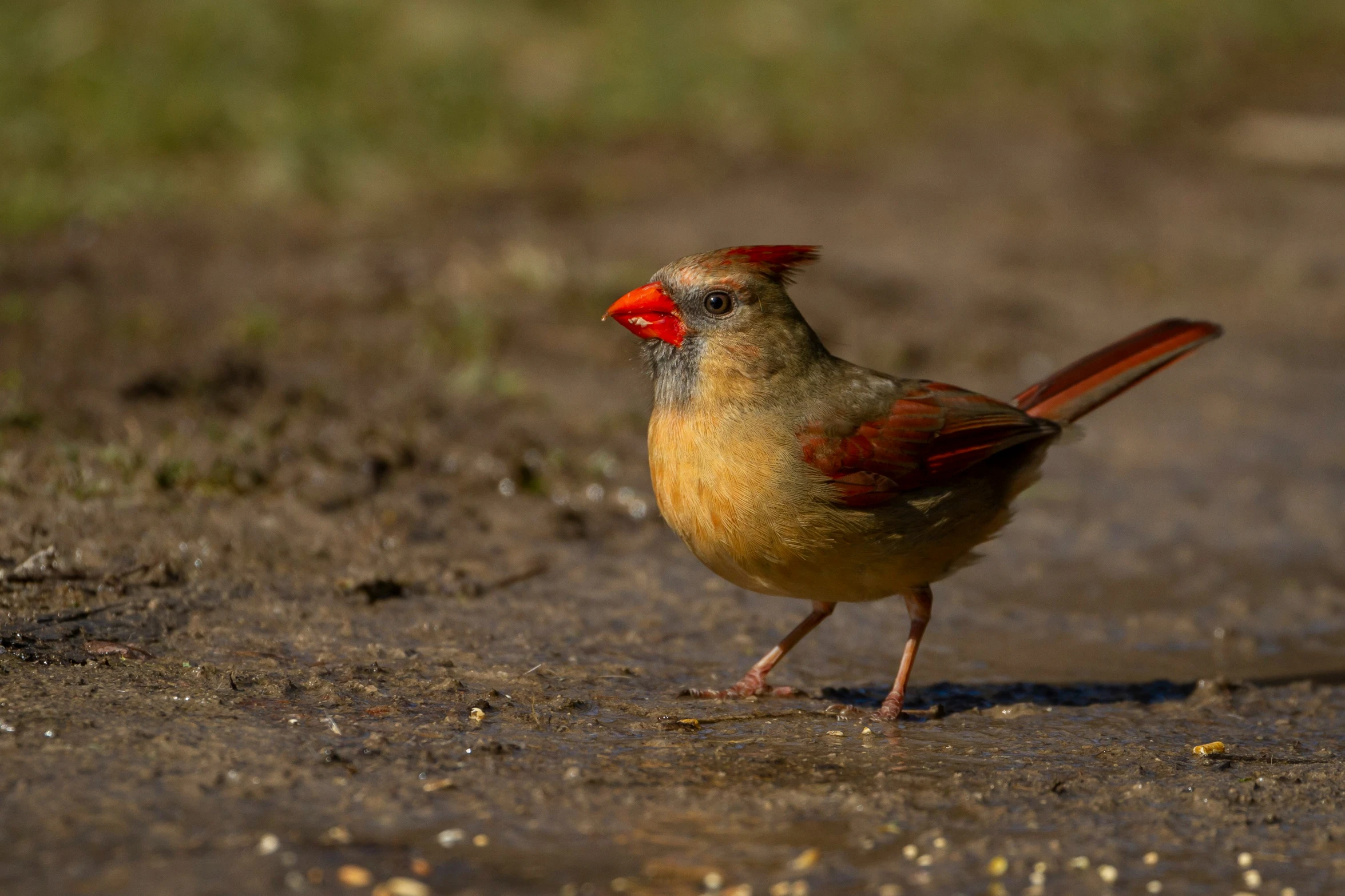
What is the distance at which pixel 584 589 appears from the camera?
16.8 ft

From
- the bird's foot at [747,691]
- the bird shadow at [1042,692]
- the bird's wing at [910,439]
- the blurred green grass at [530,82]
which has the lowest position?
the bird's foot at [747,691]

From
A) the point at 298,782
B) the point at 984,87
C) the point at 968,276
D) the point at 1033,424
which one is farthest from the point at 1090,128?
the point at 298,782

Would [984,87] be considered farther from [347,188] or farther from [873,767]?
[873,767]

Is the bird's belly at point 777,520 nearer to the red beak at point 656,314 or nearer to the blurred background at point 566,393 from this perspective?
the red beak at point 656,314

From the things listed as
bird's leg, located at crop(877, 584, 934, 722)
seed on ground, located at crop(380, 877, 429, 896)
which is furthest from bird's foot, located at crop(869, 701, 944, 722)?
seed on ground, located at crop(380, 877, 429, 896)

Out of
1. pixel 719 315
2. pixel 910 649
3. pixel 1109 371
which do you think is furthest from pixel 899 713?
pixel 1109 371

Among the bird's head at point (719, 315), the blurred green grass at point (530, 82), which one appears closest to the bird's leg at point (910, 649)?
the bird's head at point (719, 315)

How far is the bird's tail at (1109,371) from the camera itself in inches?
199

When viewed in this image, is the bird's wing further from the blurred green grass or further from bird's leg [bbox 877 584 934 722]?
the blurred green grass

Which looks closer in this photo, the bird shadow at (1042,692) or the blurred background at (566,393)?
the blurred background at (566,393)

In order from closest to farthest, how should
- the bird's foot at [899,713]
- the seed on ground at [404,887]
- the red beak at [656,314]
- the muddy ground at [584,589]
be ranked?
the seed on ground at [404,887], the muddy ground at [584,589], the bird's foot at [899,713], the red beak at [656,314]

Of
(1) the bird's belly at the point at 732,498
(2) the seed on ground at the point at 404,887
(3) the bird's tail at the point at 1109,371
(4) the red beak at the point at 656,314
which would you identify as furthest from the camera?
(3) the bird's tail at the point at 1109,371

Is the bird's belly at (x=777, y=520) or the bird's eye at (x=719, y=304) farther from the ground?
the bird's eye at (x=719, y=304)

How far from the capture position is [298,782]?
3205mm
